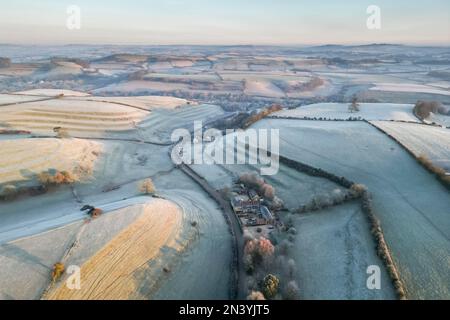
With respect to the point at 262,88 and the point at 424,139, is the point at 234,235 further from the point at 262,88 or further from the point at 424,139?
the point at 262,88

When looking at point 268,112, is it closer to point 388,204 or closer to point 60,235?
point 388,204

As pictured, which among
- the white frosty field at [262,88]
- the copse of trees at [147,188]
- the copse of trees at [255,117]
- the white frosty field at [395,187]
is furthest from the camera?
the white frosty field at [262,88]

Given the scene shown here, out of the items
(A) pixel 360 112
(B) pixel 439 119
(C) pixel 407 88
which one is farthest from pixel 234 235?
(C) pixel 407 88

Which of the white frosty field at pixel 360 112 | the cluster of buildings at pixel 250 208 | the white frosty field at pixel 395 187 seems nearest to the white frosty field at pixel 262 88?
the white frosty field at pixel 360 112

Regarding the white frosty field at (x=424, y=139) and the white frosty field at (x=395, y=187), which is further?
the white frosty field at (x=424, y=139)

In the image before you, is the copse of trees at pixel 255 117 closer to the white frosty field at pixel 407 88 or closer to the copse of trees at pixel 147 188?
the copse of trees at pixel 147 188

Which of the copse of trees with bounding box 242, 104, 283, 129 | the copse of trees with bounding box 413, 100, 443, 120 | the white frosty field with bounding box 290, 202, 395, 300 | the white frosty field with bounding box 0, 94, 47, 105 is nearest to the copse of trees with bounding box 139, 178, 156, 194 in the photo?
the white frosty field with bounding box 290, 202, 395, 300

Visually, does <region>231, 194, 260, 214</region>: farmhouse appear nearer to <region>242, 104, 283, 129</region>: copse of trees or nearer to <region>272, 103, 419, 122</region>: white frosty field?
<region>242, 104, 283, 129</region>: copse of trees

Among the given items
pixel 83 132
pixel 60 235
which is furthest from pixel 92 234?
pixel 83 132
